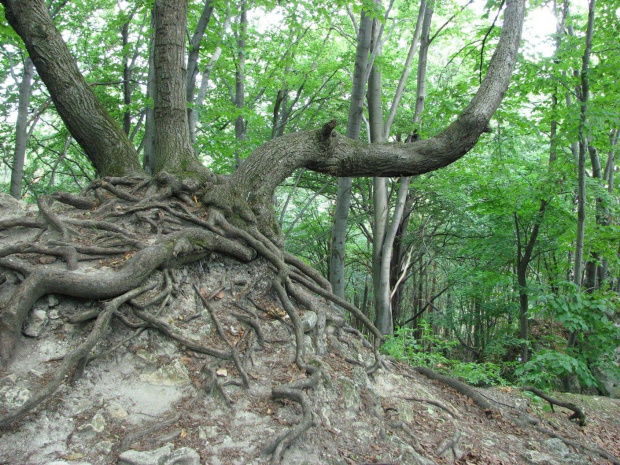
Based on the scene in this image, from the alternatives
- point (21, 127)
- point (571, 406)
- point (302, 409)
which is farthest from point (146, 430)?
point (21, 127)

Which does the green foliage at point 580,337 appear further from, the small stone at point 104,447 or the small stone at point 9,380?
the small stone at point 9,380

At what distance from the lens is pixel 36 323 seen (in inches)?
137

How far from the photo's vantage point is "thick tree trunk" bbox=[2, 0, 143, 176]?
5.50m

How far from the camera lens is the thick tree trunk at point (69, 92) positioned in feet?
18.1

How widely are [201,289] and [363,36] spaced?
6186 mm

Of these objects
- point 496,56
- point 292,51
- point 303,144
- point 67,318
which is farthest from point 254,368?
point 292,51

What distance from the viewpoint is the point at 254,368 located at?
4.04 metres

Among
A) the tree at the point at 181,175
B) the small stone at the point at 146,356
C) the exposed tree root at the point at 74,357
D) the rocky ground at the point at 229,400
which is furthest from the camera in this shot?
the tree at the point at 181,175

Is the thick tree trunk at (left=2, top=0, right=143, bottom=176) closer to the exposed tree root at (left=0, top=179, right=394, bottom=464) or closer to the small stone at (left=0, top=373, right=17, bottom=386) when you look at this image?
the exposed tree root at (left=0, top=179, right=394, bottom=464)

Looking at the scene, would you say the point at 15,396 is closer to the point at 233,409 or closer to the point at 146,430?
the point at 146,430

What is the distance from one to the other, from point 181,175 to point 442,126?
573cm

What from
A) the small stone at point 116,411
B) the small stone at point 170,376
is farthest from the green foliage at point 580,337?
the small stone at point 116,411

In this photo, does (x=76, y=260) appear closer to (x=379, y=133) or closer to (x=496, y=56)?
(x=496, y=56)

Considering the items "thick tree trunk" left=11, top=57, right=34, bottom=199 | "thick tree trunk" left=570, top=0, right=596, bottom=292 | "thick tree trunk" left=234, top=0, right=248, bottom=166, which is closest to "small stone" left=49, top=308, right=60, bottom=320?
"thick tree trunk" left=570, top=0, right=596, bottom=292
